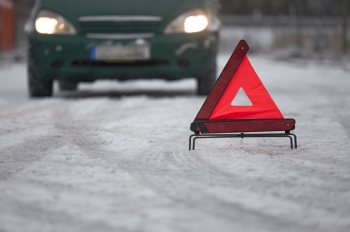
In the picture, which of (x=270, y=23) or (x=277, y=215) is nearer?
(x=277, y=215)

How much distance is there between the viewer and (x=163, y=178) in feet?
9.99

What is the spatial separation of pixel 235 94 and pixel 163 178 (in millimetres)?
1047

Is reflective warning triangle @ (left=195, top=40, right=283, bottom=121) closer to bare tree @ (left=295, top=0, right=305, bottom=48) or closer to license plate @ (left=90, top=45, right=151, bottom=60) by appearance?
license plate @ (left=90, top=45, right=151, bottom=60)

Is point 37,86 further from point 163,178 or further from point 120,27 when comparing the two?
point 163,178

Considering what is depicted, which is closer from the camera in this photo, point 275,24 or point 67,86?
point 67,86

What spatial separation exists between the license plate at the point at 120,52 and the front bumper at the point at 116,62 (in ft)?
0.17

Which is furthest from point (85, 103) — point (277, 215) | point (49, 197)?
point (277, 215)

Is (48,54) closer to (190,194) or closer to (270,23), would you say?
(190,194)

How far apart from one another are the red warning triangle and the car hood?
11.1ft

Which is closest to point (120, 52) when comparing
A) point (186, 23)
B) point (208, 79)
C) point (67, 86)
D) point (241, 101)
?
point (186, 23)

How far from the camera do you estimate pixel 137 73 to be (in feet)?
23.7

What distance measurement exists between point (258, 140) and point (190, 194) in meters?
1.73

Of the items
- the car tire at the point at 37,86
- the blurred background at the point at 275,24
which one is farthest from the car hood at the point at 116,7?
the blurred background at the point at 275,24

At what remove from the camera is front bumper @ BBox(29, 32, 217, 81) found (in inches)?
279
